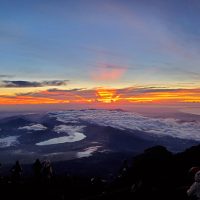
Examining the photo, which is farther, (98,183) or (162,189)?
(98,183)

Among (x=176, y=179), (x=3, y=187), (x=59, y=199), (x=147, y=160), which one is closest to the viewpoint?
(x=176, y=179)

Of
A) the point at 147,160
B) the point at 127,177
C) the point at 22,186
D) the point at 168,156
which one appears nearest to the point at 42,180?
the point at 22,186

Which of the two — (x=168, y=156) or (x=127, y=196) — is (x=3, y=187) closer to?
(x=127, y=196)

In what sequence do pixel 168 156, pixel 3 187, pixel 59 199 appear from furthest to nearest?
pixel 168 156 → pixel 3 187 → pixel 59 199

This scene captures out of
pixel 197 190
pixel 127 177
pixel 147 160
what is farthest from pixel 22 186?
pixel 197 190

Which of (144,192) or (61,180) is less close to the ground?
(144,192)

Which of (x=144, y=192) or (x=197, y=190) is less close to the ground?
(x=197, y=190)

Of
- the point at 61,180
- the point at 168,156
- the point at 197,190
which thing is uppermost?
the point at 197,190

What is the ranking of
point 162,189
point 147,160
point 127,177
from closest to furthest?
point 162,189 → point 127,177 → point 147,160

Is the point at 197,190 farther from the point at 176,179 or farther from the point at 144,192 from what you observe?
the point at 176,179
